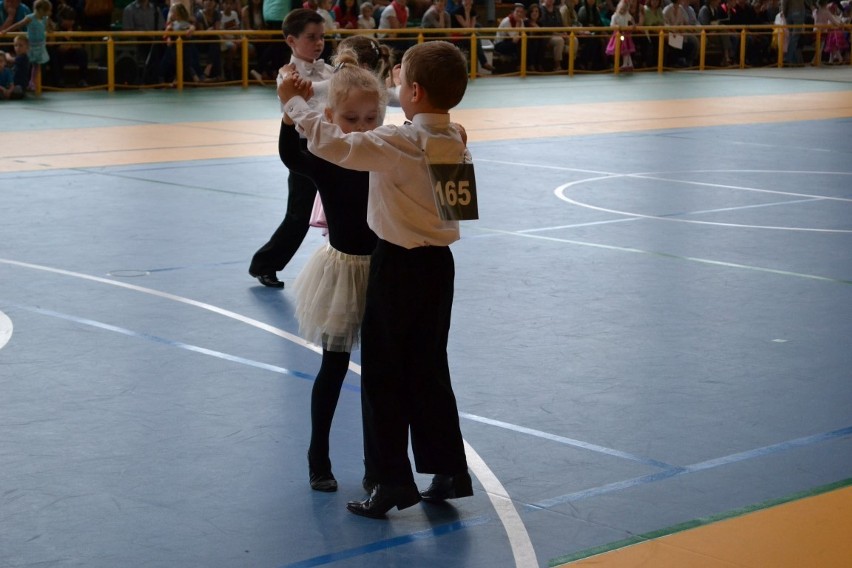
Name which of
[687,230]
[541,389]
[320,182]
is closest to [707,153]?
[687,230]

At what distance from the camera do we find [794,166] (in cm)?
1540

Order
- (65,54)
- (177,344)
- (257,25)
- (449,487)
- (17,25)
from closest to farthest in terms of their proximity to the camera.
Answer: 1. (449,487)
2. (177,344)
3. (17,25)
4. (65,54)
5. (257,25)

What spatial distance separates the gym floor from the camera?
15.0 ft

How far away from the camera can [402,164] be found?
15.3 ft

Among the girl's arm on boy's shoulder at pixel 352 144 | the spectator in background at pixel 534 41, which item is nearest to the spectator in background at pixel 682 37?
the spectator in background at pixel 534 41

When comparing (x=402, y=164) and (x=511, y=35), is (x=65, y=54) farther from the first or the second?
(x=402, y=164)

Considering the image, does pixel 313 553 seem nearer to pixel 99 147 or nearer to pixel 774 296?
pixel 774 296

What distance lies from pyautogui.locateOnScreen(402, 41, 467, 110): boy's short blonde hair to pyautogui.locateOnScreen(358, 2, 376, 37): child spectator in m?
22.7

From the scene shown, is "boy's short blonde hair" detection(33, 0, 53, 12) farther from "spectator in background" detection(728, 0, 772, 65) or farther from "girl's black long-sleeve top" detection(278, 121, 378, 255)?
"spectator in background" detection(728, 0, 772, 65)

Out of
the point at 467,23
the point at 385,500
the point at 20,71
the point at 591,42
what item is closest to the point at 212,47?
the point at 20,71

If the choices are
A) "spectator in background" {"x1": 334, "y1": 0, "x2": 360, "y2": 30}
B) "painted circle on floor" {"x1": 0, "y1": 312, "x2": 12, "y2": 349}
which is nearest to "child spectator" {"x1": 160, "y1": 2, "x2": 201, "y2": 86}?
"spectator in background" {"x1": 334, "y1": 0, "x2": 360, "y2": 30}

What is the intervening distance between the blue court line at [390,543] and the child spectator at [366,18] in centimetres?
2303

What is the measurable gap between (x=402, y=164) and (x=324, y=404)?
39.1 inches

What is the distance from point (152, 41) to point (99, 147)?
9409mm
